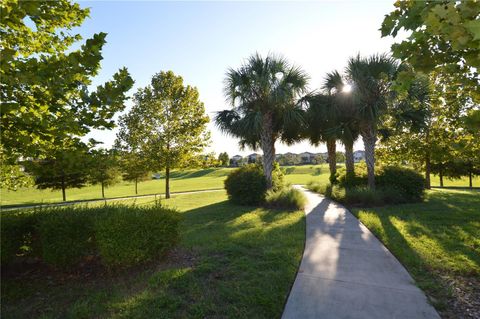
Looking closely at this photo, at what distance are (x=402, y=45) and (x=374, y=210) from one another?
29.7 feet

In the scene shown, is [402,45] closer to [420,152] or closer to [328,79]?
[328,79]

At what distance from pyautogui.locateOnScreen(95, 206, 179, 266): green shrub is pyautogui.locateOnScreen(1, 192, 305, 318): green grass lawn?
33 centimetres

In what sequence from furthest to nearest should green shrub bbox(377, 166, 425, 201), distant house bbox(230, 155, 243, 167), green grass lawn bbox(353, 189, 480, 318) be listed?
1. distant house bbox(230, 155, 243, 167)
2. green shrub bbox(377, 166, 425, 201)
3. green grass lawn bbox(353, 189, 480, 318)

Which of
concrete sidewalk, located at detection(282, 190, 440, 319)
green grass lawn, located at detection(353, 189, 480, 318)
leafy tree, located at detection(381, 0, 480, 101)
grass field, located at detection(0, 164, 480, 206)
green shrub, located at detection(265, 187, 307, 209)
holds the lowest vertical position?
grass field, located at detection(0, 164, 480, 206)

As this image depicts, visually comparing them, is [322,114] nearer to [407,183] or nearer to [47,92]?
[407,183]

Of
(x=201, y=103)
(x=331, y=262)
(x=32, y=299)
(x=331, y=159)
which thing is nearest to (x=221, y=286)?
(x=331, y=262)

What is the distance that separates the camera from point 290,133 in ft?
52.7

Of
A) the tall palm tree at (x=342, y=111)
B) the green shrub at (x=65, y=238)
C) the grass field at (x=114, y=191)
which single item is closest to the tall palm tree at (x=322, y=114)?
the tall palm tree at (x=342, y=111)

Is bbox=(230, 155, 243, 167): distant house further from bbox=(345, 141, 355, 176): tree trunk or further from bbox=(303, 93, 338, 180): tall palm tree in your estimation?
bbox=(345, 141, 355, 176): tree trunk

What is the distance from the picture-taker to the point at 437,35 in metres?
1.95

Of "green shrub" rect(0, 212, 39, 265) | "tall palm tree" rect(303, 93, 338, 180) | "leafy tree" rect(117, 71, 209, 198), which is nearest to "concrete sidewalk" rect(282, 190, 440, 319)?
"green shrub" rect(0, 212, 39, 265)

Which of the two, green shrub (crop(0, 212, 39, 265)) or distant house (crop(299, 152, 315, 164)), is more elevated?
distant house (crop(299, 152, 315, 164))

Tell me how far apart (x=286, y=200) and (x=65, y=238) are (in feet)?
28.2

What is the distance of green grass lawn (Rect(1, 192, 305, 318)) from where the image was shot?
11.2 feet
